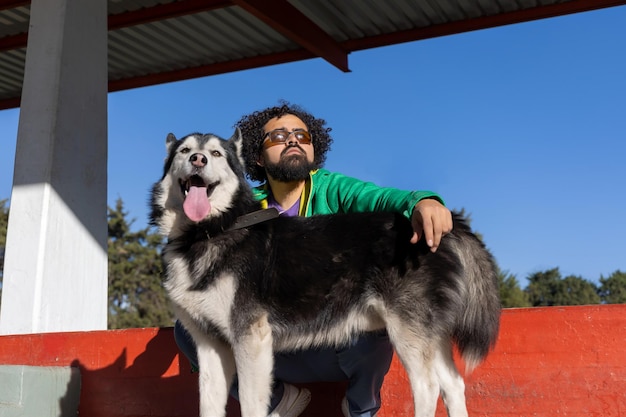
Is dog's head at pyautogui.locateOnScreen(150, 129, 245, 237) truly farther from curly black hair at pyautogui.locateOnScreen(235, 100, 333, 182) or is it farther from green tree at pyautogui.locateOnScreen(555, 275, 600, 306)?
green tree at pyautogui.locateOnScreen(555, 275, 600, 306)

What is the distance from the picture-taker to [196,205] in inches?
145

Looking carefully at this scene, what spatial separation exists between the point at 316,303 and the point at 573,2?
5.80m

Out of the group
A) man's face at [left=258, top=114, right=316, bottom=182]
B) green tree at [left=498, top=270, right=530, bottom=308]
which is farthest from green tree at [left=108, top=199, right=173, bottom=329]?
man's face at [left=258, top=114, right=316, bottom=182]

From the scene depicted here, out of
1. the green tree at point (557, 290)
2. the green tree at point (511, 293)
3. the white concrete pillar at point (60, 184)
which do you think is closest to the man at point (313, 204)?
the white concrete pillar at point (60, 184)

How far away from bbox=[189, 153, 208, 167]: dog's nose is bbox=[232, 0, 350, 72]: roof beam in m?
3.78

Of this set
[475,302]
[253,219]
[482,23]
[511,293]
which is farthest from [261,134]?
[511,293]

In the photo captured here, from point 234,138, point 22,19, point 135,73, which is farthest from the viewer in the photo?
point 135,73

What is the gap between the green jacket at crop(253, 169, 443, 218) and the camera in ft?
12.8

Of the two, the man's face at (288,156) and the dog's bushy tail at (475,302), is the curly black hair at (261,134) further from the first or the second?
the dog's bushy tail at (475,302)

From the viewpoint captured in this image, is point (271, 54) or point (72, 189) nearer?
point (72, 189)

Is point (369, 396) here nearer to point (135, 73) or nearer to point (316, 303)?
point (316, 303)

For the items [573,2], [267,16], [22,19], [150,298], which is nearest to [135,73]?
[22,19]

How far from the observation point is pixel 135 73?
10.5 meters

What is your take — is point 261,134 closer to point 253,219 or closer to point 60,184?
point 253,219
